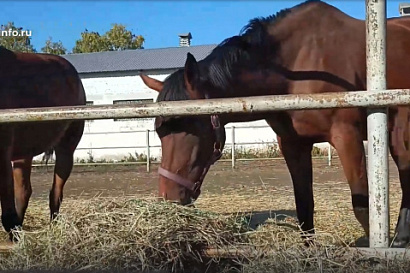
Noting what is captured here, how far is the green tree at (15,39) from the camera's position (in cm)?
3319

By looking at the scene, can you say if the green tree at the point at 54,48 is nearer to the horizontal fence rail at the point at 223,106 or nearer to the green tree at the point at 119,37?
the green tree at the point at 119,37

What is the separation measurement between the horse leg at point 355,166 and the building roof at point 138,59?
1879 cm

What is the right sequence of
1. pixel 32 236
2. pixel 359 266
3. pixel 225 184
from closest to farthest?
pixel 359 266 → pixel 32 236 → pixel 225 184

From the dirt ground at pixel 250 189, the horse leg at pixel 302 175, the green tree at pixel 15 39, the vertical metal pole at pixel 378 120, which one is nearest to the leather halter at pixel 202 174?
the horse leg at pixel 302 175

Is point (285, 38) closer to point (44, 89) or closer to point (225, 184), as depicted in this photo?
point (44, 89)

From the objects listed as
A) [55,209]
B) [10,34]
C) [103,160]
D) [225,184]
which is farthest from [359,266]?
[10,34]

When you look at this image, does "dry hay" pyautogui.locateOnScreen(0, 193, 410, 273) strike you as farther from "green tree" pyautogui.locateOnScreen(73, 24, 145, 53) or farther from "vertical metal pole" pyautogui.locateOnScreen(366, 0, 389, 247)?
"green tree" pyautogui.locateOnScreen(73, 24, 145, 53)

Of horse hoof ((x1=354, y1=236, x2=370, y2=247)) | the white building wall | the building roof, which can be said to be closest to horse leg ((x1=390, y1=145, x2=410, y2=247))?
horse hoof ((x1=354, y1=236, x2=370, y2=247))

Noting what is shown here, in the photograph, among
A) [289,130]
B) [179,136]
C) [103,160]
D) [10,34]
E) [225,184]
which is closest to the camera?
[179,136]

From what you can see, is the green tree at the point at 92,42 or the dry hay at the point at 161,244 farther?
the green tree at the point at 92,42

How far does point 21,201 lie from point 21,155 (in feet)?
1.57

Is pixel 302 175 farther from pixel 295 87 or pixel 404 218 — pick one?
pixel 404 218

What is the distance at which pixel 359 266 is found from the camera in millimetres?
2244

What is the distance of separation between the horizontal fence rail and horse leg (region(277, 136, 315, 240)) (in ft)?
4.50
